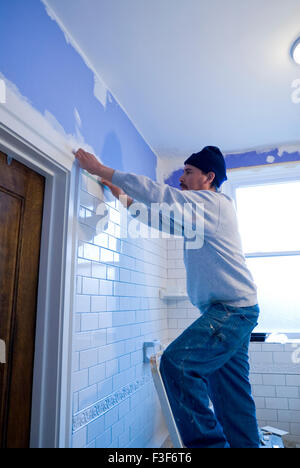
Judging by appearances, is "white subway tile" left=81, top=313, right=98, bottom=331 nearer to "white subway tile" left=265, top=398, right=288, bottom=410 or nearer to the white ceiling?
the white ceiling

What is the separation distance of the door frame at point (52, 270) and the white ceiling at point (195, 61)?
0.72 m

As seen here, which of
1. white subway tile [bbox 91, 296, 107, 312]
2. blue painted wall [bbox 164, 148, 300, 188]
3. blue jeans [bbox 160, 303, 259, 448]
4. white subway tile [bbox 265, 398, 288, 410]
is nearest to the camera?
blue jeans [bbox 160, 303, 259, 448]

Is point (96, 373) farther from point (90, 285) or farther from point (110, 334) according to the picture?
point (90, 285)

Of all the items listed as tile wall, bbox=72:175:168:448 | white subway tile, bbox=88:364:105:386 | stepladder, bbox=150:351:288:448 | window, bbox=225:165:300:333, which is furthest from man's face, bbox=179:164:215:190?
window, bbox=225:165:300:333

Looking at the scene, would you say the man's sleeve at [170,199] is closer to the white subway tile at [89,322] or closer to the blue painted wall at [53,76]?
the blue painted wall at [53,76]

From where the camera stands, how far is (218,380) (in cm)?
170

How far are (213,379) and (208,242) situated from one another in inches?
26.3

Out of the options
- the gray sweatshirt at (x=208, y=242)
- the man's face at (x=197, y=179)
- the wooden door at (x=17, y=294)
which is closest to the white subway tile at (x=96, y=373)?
the wooden door at (x=17, y=294)

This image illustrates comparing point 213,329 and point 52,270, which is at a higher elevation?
point 52,270

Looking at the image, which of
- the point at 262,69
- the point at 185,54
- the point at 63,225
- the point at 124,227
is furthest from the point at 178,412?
the point at 262,69

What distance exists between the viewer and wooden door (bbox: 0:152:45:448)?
1.36 metres

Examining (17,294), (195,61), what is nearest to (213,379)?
(17,294)

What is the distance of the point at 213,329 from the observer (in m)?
1.49

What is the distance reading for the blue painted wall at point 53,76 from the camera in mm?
1366
